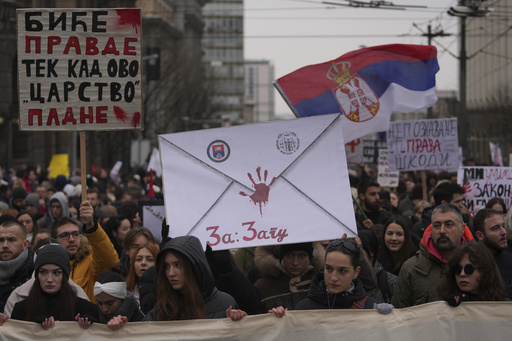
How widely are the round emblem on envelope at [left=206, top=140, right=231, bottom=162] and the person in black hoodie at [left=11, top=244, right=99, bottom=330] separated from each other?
1.51 metres

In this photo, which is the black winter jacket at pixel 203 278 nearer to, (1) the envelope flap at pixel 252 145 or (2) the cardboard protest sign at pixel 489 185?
(1) the envelope flap at pixel 252 145

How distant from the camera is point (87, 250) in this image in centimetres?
679

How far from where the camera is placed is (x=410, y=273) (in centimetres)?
596

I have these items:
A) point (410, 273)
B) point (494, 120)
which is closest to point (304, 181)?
point (410, 273)

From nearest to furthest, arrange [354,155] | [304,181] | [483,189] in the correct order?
[304,181] → [483,189] → [354,155]

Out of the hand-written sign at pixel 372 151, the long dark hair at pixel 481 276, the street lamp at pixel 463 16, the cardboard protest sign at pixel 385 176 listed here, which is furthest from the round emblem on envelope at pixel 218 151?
the street lamp at pixel 463 16

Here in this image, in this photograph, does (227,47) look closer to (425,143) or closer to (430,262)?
(425,143)

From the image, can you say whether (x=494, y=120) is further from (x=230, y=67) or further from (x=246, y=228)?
(x=230, y=67)

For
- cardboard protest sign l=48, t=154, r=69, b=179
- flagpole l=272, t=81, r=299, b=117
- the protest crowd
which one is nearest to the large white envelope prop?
the protest crowd

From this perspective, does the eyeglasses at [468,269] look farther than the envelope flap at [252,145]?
No

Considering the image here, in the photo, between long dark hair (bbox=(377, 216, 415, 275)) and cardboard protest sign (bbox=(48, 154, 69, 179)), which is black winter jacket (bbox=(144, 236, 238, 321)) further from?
cardboard protest sign (bbox=(48, 154, 69, 179))

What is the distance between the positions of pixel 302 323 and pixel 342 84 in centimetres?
537

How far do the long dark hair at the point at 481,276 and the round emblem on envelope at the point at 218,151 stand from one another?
1904 mm

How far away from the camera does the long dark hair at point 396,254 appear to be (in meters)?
7.05
